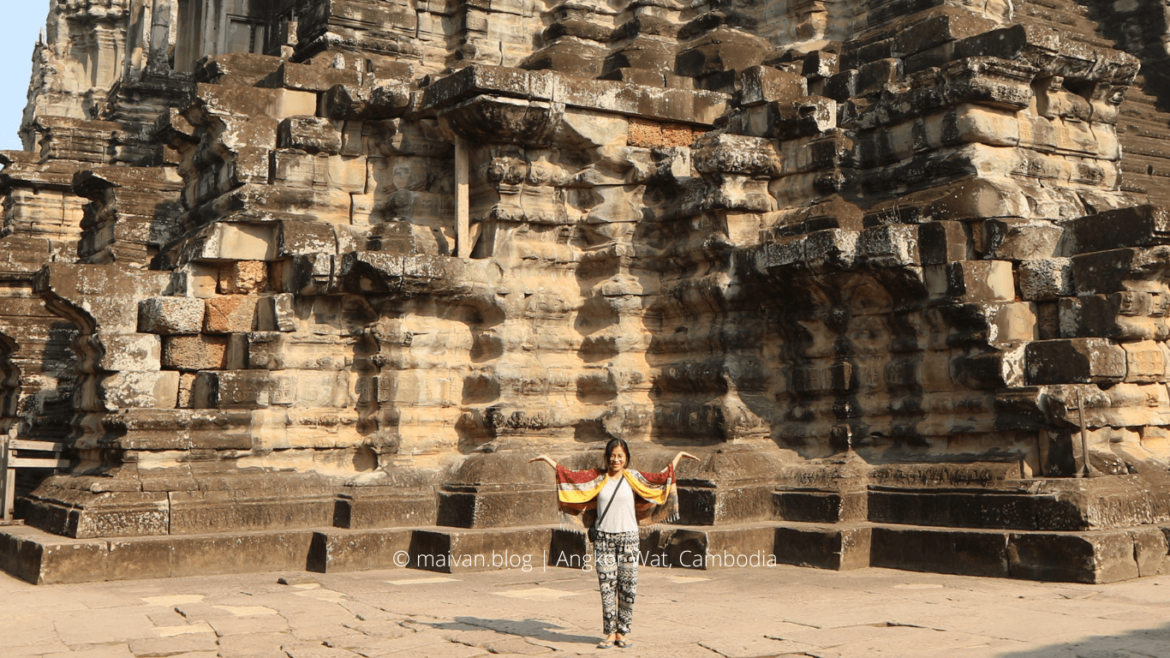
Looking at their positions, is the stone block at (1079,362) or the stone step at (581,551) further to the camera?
the stone block at (1079,362)

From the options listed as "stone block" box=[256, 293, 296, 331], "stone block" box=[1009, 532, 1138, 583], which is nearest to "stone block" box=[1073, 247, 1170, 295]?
"stone block" box=[1009, 532, 1138, 583]

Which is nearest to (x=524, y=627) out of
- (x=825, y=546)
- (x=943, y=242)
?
(x=825, y=546)

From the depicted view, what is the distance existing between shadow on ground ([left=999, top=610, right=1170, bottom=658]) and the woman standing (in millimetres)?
2279

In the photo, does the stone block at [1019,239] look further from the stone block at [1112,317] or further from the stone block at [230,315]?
the stone block at [230,315]

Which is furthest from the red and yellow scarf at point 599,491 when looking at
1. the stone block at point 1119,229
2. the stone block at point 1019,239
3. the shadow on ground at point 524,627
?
the stone block at point 1119,229

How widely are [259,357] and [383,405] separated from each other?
1.32 m

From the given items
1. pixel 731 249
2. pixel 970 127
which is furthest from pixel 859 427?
pixel 970 127

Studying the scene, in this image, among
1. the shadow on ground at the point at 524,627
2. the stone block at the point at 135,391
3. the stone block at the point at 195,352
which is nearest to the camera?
the shadow on ground at the point at 524,627

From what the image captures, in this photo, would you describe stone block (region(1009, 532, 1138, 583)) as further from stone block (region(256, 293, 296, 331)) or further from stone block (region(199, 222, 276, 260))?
stone block (region(199, 222, 276, 260))

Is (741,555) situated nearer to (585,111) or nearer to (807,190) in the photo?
(807,190)

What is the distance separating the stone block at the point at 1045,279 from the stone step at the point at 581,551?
7.22ft

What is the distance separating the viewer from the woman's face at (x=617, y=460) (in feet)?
26.1

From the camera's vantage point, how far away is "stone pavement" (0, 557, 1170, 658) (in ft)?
23.6

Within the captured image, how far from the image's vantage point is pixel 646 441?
12.9 meters
